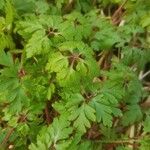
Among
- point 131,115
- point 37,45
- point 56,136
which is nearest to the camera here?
point 56,136

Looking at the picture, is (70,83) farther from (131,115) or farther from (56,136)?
(131,115)

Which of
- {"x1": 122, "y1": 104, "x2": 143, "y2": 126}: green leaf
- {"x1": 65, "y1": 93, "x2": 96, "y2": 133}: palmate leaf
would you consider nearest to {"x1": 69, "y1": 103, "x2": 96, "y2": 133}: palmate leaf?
{"x1": 65, "y1": 93, "x2": 96, "y2": 133}: palmate leaf

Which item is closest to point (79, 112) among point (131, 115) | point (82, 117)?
point (82, 117)

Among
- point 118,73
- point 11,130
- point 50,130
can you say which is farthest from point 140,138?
point 11,130

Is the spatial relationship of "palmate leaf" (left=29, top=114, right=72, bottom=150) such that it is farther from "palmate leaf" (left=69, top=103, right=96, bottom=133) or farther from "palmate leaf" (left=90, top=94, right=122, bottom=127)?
"palmate leaf" (left=90, top=94, right=122, bottom=127)

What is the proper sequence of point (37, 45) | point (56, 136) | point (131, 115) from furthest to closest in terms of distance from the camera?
point (131, 115) < point (37, 45) < point (56, 136)

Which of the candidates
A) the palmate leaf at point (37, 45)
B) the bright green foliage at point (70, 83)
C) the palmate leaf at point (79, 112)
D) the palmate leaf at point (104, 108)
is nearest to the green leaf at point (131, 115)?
the bright green foliage at point (70, 83)

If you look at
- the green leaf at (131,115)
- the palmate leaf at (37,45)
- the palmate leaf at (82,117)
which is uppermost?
the palmate leaf at (37,45)

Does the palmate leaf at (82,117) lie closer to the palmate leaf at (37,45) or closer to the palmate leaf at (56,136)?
the palmate leaf at (56,136)

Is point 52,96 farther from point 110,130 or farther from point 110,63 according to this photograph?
point 110,63
